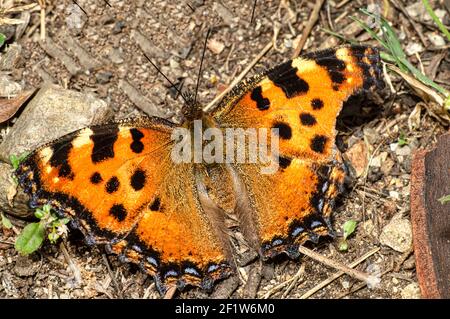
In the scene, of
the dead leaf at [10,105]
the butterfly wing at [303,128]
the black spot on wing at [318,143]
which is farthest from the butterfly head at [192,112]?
the dead leaf at [10,105]

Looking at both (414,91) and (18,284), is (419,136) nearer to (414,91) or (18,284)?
(414,91)

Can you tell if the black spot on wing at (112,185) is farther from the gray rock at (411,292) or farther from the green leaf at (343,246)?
the gray rock at (411,292)

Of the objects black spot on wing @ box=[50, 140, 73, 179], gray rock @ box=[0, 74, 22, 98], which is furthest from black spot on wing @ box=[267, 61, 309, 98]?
gray rock @ box=[0, 74, 22, 98]

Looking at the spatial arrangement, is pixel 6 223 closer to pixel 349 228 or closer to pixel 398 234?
pixel 349 228

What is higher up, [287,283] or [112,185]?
[112,185]

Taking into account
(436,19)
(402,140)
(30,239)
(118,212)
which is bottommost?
(30,239)

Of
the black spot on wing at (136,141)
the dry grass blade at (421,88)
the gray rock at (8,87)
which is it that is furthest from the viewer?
the gray rock at (8,87)

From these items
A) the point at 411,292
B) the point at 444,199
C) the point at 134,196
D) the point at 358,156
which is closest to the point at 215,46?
A: the point at 358,156

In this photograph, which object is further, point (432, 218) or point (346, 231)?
point (346, 231)
